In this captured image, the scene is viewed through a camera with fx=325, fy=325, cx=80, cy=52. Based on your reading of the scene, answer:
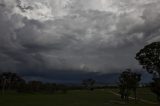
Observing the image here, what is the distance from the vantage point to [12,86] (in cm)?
19338

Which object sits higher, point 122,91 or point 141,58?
point 141,58

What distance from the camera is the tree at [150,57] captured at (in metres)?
93.4

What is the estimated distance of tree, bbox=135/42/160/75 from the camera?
9338cm

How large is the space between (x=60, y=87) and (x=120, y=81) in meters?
91.5

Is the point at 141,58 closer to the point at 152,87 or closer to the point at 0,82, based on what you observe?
the point at 152,87

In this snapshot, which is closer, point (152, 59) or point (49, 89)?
point (152, 59)

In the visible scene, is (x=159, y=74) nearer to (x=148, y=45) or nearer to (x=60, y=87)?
(x=148, y=45)

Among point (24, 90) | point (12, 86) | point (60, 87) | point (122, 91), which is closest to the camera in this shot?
point (122, 91)

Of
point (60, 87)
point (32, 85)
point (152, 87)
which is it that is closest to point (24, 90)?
point (32, 85)

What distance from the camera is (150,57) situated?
94688mm

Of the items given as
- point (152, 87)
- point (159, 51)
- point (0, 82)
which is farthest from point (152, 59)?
point (0, 82)

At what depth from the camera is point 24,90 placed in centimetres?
15800

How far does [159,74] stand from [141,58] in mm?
7115

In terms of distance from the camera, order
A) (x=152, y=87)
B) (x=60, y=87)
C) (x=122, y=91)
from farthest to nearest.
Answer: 1. (x=60, y=87)
2. (x=122, y=91)
3. (x=152, y=87)
